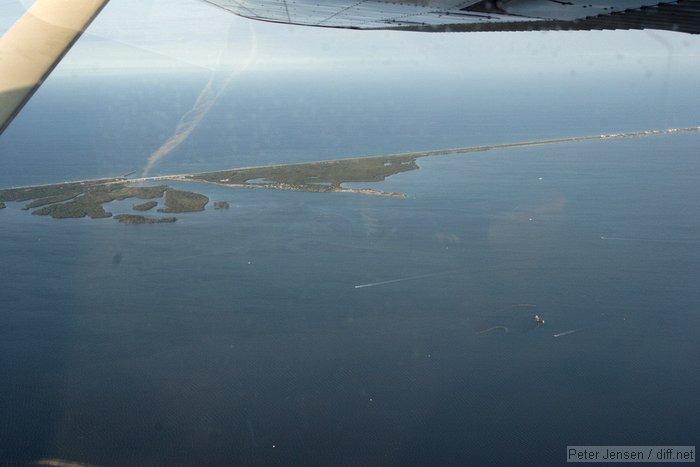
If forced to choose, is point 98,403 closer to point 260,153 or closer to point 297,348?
point 297,348

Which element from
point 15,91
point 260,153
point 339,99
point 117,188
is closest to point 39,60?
point 15,91

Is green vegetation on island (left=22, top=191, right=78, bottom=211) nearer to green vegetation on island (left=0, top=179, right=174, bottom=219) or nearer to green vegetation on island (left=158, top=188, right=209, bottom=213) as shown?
green vegetation on island (left=0, top=179, right=174, bottom=219)

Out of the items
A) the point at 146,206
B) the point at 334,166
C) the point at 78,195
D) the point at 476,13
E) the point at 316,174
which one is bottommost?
the point at 334,166

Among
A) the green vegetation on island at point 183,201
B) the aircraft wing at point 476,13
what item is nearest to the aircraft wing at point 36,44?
the aircraft wing at point 476,13

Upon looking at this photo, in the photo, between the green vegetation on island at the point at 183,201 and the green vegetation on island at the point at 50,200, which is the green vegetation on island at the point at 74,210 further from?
the green vegetation on island at the point at 183,201

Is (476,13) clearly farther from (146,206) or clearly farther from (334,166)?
(334,166)

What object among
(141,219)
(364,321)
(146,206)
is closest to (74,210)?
(146,206)
